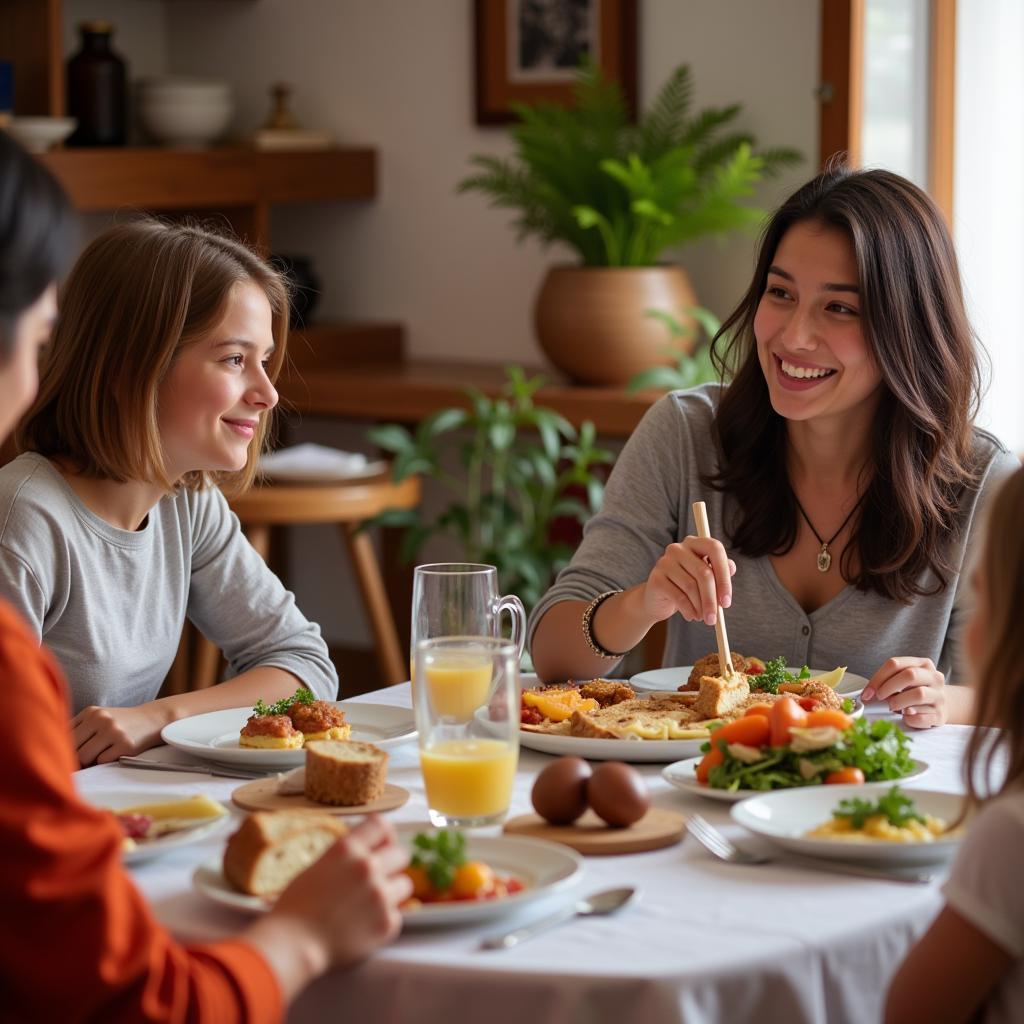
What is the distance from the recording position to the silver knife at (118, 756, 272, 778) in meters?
1.55

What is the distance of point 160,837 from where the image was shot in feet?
4.30

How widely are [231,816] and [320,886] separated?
305mm

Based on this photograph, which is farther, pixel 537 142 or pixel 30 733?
pixel 537 142

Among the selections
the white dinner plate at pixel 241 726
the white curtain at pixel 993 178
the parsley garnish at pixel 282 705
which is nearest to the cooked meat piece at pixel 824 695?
the white dinner plate at pixel 241 726

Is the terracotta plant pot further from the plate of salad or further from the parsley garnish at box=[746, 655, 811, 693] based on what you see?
the plate of salad

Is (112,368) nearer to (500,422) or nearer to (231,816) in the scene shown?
(231,816)

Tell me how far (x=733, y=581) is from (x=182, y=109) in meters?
2.78

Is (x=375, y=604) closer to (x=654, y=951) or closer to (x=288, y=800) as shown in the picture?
(x=288, y=800)

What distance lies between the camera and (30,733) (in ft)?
3.15

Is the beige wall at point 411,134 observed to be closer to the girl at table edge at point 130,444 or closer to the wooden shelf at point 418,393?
the wooden shelf at point 418,393

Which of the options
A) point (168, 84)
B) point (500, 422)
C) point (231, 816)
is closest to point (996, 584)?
point (231, 816)

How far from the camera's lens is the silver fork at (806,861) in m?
1.25

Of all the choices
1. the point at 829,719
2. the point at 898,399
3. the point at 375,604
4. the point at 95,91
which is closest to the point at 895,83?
the point at 898,399

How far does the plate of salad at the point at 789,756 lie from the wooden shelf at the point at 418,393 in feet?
7.13
